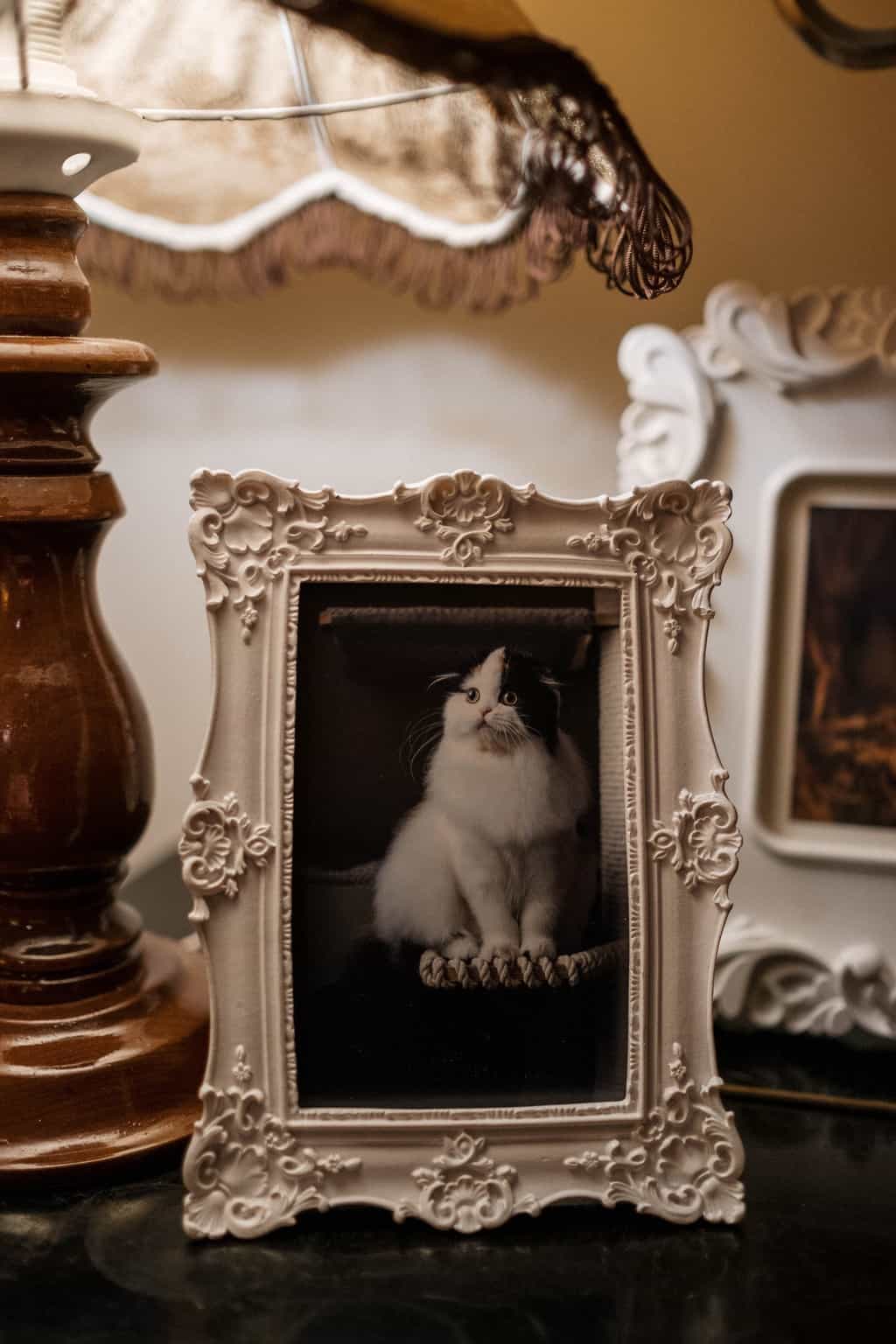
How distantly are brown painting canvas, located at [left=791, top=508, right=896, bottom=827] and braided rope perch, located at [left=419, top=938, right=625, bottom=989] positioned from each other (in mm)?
252

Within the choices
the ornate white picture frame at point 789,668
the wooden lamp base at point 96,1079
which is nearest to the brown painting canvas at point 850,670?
the ornate white picture frame at point 789,668

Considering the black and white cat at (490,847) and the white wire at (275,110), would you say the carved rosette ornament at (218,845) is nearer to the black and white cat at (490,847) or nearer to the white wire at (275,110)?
the black and white cat at (490,847)

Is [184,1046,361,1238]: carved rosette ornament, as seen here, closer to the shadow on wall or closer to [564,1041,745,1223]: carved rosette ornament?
[564,1041,745,1223]: carved rosette ornament

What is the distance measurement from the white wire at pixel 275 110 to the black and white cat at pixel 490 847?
0.32 metres

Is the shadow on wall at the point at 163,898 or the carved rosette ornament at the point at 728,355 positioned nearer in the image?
the carved rosette ornament at the point at 728,355

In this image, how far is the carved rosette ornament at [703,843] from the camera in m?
0.65

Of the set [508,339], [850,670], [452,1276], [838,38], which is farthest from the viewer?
[508,339]

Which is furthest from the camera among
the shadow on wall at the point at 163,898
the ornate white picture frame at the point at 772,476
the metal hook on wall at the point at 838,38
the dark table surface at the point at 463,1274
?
the shadow on wall at the point at 163,898

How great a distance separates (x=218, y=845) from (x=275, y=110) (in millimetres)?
391

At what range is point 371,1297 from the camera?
0.60 metres

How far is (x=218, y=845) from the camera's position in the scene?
2.10 ft

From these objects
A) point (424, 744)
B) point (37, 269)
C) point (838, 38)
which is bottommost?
point (424, 744)

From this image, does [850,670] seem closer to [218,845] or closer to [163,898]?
[218,845]

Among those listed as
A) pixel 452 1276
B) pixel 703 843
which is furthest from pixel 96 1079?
pixel 703 843
